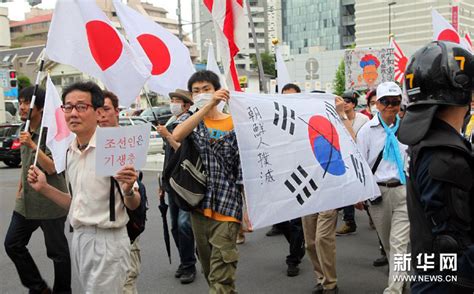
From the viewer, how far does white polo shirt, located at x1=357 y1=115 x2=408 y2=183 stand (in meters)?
4.82

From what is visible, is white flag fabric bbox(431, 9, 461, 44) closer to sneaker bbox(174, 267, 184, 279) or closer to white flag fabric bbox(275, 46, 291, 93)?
white flag fabric bbox(275, 46, 291, 93)

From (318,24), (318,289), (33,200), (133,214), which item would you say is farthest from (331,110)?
Answer: (318,24)

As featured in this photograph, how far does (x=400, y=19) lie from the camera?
2665 inches

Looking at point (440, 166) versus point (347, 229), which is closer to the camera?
point (440, 166)

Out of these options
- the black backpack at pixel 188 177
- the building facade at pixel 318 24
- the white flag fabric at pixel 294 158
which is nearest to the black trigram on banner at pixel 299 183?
the white flag fabric at pixel 294 158

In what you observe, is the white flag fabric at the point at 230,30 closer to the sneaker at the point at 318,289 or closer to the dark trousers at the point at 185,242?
the dark trousers at the point at 185,242

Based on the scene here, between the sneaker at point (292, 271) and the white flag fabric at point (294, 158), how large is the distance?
1.64 metres

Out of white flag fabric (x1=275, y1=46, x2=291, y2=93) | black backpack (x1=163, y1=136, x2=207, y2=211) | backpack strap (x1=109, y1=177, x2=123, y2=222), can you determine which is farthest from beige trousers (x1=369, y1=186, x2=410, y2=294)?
white flag fabric (x1=275, y1=46, x2=291, y2=93)

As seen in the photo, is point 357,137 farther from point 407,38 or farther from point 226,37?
point 407,38

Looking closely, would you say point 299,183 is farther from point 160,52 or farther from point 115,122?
point 160,52

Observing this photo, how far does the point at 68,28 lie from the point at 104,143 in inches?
54.0

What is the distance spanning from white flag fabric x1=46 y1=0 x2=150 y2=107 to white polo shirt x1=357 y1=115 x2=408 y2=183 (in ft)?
6.86

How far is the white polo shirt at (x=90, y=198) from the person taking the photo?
3.26m

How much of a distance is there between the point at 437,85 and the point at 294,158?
6.06ft
